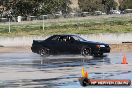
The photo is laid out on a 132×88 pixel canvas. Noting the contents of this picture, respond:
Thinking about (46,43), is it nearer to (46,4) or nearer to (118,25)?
(118,25)

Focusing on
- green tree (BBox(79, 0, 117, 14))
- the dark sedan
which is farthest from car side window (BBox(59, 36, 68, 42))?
green tree (BBox(79, 0, 117, 14))

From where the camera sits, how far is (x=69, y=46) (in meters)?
30.9

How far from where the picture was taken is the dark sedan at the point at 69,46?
30.2 metres

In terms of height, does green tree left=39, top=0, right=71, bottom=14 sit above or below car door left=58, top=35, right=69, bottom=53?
below

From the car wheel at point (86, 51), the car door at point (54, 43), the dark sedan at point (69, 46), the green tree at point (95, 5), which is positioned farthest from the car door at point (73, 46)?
the green tree at point (95, 5)

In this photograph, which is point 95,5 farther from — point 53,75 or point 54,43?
point 53,75

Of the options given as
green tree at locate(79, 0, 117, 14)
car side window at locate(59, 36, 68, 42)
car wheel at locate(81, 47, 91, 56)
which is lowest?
green tree at locate(79, 0, 117, 14)

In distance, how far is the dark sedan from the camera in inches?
1189

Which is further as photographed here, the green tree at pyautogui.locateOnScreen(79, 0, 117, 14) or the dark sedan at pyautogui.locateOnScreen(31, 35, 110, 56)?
the green tree at pyautogui.locateOnScreen(79, 0, 117, 14)

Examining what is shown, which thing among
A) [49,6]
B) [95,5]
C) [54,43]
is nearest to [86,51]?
[54,43]

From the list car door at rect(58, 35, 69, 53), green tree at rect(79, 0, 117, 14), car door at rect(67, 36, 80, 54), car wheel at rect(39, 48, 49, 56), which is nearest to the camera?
car door at rect(67, 36, 80, 54)

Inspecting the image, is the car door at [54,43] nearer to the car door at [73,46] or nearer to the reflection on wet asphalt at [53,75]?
the car door at [73,46]

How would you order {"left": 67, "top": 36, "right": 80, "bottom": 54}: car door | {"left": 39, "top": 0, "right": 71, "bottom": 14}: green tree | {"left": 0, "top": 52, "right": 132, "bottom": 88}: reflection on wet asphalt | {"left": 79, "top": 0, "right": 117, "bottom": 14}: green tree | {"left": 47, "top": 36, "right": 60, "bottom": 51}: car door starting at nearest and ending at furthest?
{"left": 0, "top": 52, "right": 132, "bottom": 88}: reflection on wet asphalt, {"left": 67, "top": 36, "right": 80, "bottom": 54}: car door, {"left": 47, "top": 36, "right": 60, "bottom": 51}: car door, {"left": 39, "top": 0, "right": 71, "bottom": 14}: green tree, {"left": 79, "top": 0, "right": 117, "bottom": 14}: green tree

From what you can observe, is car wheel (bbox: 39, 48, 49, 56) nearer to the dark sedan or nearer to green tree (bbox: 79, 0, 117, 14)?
the dark sedan
